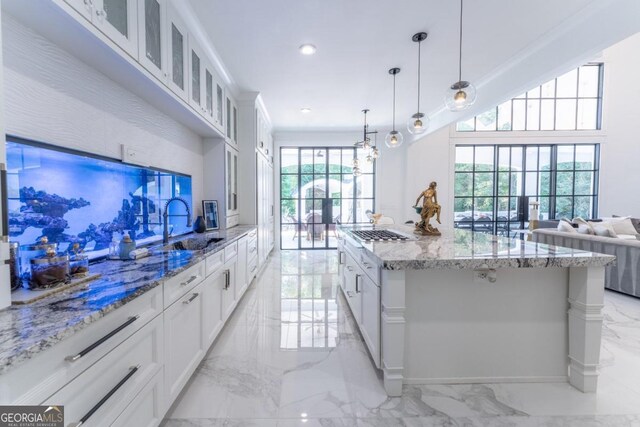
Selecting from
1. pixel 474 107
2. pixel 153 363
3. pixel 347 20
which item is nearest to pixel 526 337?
pixel 153 363

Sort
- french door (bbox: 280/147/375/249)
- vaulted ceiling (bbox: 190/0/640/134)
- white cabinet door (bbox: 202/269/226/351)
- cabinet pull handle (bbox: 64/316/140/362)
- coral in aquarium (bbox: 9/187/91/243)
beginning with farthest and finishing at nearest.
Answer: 1. french door (bbox: 280/147/375/249)
2. vaulted ceiling (bbox: 190/0/640/134)
3. white cabinet door (bbox: 202/269/226/351)
4. coral in aquarium (bbox: 9/187/91/243)
5. cabinet pull handle (bbox: 64/316/140/362)

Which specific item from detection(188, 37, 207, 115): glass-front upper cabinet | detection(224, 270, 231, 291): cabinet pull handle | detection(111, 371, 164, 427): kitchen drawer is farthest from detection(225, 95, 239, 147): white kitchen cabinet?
detection(111, 371, 164, 427): kitchen drawer

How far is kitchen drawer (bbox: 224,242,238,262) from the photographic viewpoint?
8.49ft

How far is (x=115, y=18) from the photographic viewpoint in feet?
4.99

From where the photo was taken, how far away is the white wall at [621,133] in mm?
7109

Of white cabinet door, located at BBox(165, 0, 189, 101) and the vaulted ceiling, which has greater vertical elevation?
the vaulted ceiling

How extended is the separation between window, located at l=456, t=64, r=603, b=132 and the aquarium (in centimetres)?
778

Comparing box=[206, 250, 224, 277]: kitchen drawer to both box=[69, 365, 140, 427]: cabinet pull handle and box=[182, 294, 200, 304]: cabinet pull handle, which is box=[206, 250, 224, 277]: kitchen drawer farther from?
box=[69, 365, 140, 427]: cabinet pull handle

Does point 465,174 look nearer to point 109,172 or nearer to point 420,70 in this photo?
point 420,70

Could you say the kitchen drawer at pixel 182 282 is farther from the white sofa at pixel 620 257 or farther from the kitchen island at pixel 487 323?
the white sofa at pixel 620 257

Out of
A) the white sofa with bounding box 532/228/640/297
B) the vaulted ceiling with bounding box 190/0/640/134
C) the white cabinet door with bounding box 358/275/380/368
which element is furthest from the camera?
the white sofa with bounding box 532/228/640/297

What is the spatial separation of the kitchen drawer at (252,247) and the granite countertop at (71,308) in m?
2.00

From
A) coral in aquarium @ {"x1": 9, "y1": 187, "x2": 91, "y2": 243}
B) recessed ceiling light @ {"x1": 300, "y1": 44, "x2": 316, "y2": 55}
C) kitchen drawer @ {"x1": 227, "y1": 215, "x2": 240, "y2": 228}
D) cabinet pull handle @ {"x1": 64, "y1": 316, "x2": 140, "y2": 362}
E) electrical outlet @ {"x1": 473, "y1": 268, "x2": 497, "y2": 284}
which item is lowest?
cabinet pull handle @ {"x1": 64, "y1": 316, "x2": 140, "y2": 362}

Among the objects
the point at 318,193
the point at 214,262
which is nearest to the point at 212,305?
the point at 214,262
